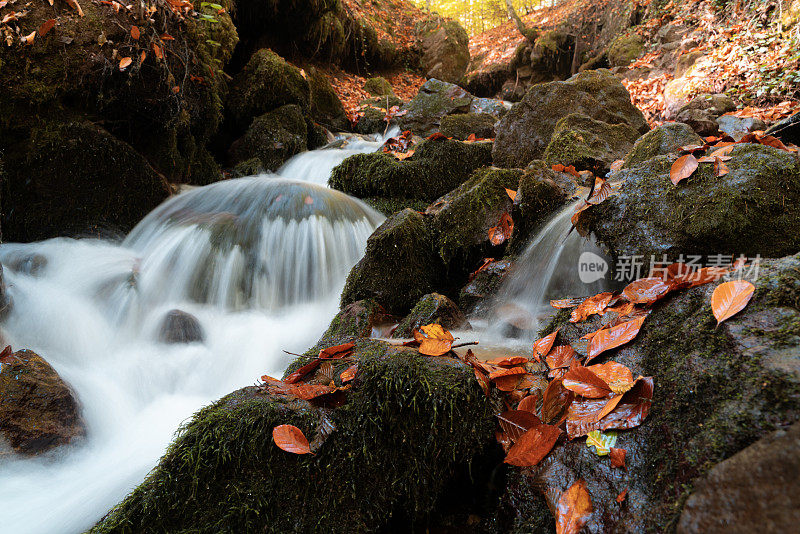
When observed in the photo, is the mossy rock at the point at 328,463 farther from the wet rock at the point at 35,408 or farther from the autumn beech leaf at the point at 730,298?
the wet rock at the point at 35,408

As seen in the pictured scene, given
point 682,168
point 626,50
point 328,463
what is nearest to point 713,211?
point 682,168

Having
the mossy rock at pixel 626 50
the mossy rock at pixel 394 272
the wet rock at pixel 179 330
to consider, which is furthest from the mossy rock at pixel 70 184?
the mossy rock at pixel 626 50

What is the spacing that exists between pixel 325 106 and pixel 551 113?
6863 millimetres

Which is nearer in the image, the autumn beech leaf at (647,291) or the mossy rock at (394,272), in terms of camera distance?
the autumn beech leaf at (647,291)

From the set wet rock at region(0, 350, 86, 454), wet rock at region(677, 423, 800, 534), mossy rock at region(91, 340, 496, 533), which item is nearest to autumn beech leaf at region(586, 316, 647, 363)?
mossy rock at region(91, 340, 496, 533)

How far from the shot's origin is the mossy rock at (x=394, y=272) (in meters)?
3.79

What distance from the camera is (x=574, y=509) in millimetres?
1350

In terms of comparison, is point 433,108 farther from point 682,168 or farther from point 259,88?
point 682,168

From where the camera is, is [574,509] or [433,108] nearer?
[574,509]

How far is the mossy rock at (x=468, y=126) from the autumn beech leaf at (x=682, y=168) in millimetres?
5172

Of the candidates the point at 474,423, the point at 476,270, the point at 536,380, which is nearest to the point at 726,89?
the point at 476,270

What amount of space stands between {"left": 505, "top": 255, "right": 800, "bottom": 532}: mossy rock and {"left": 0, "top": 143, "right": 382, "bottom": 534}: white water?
80.2 inches

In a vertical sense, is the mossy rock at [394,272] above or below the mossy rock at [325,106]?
below

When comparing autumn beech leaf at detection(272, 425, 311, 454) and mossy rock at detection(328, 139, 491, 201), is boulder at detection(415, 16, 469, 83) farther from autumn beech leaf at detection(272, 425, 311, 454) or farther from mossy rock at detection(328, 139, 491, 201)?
autumn beech leaf at detection(272, 425, 311, 454)
